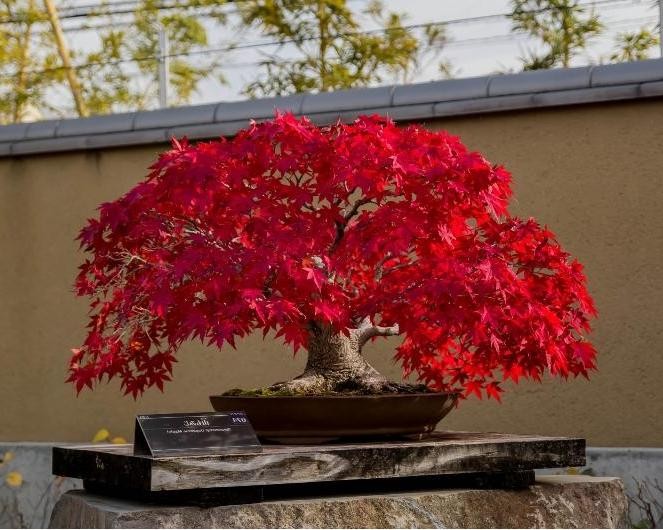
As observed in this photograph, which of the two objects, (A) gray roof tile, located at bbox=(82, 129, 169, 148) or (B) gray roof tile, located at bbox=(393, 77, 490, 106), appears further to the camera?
(A) gray roof tile, located at bbox=(82, 129, 169, 148)

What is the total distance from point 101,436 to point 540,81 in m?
3.06

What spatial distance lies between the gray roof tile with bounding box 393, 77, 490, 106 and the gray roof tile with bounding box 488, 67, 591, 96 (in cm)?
7

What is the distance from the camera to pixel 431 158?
160 inches

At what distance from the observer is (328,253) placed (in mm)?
4230

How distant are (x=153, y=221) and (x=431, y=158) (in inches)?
39.0

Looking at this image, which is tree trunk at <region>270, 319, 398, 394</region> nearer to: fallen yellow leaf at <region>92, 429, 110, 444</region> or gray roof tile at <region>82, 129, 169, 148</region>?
fallen yellow leaf at <region>92, 429, 110, 444</region>

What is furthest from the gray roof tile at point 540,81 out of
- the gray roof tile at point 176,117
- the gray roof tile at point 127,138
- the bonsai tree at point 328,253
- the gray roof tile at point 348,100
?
the gray roof tile at point 127,138

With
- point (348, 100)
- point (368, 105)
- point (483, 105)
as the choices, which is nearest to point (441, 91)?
point (483, 105)

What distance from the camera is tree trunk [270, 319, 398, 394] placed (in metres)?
4.27

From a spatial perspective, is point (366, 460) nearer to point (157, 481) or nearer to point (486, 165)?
point (157, 481)

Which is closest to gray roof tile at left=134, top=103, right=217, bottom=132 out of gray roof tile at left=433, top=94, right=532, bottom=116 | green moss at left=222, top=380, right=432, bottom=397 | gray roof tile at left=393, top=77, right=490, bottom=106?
gray roof tile at left=393, top=77, right=490, bottom=106

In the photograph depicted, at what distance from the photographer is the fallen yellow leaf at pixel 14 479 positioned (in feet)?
21.4

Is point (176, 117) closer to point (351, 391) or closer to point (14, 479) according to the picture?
point (14, 479)

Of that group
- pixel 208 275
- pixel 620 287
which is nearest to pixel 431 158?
pixel 208 275
